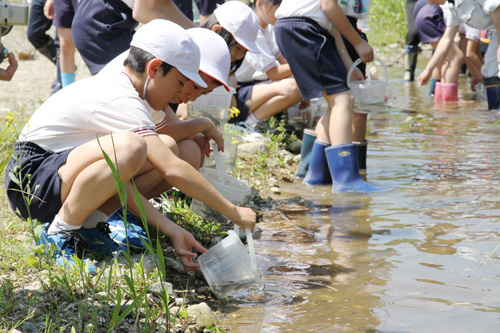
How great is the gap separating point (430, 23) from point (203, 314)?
240 inches

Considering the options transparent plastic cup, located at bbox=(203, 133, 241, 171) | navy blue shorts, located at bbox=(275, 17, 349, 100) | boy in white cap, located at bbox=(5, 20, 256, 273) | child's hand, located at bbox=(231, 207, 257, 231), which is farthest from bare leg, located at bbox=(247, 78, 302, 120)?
child's hand, located at bbox=(231, 207, 257, 231)

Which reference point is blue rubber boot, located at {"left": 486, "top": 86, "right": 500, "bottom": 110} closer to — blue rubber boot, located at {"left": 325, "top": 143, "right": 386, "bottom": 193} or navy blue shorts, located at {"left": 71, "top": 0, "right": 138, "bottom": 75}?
blue rubber boot, located at {"left": 325, "top": 143, "right": 386, "bottom": 193}

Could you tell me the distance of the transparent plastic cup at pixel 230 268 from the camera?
2.53 m

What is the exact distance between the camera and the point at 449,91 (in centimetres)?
726

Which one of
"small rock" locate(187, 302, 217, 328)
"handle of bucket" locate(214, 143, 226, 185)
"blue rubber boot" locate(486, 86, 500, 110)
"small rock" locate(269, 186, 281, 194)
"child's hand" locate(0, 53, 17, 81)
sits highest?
"child's hand" locate(0, 53, 17, 81)

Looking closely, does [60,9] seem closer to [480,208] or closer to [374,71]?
[480,208]

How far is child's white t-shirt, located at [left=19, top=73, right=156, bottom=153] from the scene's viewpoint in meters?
2.54

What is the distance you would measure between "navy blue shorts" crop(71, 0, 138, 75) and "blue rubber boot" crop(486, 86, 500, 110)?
4.03m

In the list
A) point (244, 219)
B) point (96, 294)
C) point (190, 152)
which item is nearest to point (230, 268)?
point (244, 219)

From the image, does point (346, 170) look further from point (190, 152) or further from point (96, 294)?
point (96, 294)

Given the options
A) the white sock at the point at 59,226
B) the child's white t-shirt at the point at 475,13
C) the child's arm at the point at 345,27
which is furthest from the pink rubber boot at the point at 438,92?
the white sock at the point at 59,226

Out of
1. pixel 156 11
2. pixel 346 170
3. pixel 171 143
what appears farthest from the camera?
pixel 346 170

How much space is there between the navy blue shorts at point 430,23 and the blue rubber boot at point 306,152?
12.1 feet

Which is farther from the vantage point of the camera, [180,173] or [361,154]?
[361,154]
